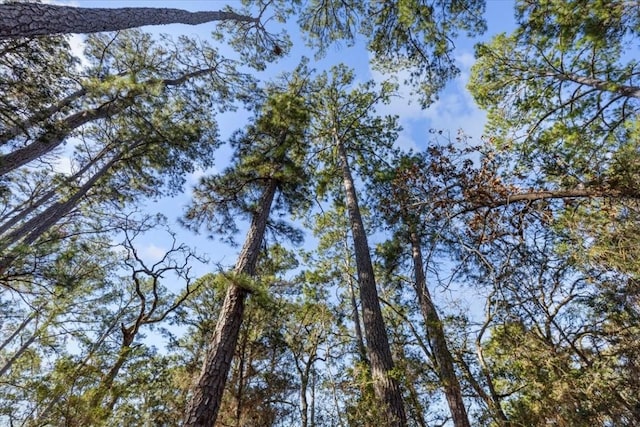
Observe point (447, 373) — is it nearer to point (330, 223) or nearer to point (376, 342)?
point (376, 342)

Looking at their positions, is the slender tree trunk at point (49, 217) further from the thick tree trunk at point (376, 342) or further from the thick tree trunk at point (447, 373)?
the thick tree trunk at point (447, 373)

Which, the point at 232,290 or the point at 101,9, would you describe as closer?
the point at 101,9

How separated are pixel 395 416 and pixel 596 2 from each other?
21.9ft

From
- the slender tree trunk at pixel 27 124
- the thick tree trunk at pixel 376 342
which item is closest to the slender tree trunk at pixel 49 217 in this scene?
the slender tree trunk at pixel 27 124

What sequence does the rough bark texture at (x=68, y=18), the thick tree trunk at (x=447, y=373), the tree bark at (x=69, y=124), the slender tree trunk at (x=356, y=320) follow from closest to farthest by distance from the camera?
the rough bark texture at (x=68, y=18), the thick tree trunk at (x=447, y=373), the tree bark at (x=69, y=124), the slender tree trunk at (x=356, y=320)

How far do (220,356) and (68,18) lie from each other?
4463 mm

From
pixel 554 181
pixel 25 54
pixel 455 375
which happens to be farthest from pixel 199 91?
pixel 455 375

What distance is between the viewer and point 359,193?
9.04 metres

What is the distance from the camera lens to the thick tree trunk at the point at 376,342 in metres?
3.73

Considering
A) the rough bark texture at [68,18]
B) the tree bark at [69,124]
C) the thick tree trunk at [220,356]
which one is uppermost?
the tree bark at [69,124]

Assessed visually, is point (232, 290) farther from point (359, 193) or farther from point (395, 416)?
point (359, 193)

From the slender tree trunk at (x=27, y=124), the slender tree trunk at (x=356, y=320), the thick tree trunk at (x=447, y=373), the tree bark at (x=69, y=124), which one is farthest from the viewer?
the slender tree trunk at (x=356, y=320)

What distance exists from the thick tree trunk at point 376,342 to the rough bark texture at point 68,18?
4925 mm

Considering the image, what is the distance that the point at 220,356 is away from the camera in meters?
3.89
